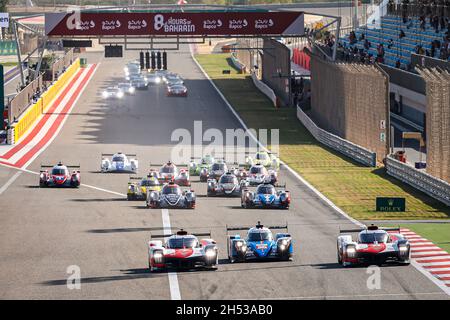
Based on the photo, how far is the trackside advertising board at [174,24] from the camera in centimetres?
8975

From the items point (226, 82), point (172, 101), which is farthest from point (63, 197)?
point (226, 82)

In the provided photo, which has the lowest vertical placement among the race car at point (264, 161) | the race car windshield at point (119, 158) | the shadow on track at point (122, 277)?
the race car at point (264, 161)

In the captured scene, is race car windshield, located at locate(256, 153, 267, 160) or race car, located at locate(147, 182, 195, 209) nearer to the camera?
race car, located at locate(147, 182, 195, 209)

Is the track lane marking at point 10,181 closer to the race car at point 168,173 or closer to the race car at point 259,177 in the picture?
the race car at point 168,173

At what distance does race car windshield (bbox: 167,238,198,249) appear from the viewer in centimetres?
3650

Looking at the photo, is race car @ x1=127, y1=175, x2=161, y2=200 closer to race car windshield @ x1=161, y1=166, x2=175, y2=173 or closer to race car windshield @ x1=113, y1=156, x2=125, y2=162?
race car windshield @ x1=161, y1=166, x2=175, y2=173

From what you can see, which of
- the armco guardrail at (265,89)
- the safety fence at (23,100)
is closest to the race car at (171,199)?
the safety fence at (23,100)

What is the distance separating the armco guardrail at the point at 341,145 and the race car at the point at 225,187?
12933mm

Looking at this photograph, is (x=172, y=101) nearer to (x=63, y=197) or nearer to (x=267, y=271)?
(x=63, y=197)

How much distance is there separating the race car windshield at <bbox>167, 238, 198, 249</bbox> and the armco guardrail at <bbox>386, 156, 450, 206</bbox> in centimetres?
1790

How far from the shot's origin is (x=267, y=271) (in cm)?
3622

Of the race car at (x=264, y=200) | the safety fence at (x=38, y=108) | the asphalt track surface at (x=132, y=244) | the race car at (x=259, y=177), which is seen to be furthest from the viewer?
the safety fence at (x=38, y=108)

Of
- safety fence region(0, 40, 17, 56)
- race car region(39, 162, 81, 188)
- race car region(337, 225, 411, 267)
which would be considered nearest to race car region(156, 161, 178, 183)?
race car region(39, 162, 81, 188)
